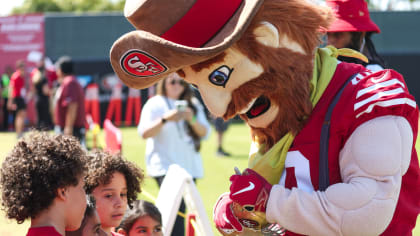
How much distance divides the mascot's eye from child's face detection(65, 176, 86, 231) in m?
0.70

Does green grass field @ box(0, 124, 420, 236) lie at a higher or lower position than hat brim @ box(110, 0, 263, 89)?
lower

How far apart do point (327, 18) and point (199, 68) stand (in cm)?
57

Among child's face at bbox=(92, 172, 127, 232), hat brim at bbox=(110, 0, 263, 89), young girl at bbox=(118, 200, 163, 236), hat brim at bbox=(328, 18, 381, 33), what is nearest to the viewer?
hat brim at bbox=(110, 0, 263, 89)

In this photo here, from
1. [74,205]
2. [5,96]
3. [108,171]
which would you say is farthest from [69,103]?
[5,96]

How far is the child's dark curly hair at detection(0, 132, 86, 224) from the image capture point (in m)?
2.25

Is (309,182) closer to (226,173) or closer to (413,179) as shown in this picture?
(413,179)

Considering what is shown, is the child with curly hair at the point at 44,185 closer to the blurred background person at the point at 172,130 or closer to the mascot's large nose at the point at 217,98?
the mascot's large nose at the point at 217,98

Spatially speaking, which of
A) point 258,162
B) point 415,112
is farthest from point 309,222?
point 415,112

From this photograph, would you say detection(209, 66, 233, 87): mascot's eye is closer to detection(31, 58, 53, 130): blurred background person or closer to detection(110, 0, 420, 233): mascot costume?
detection(110, 0, 420, 233): mascot costume

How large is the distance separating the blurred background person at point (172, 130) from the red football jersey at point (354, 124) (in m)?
3.08

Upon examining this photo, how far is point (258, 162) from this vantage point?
231cm

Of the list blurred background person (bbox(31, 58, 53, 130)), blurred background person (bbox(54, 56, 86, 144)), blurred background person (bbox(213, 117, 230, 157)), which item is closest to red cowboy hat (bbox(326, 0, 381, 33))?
blurred background person (bbox(54, 56, 86, 144))

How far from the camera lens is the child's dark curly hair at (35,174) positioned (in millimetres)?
2246

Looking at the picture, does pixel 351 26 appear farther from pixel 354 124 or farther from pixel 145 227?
pixel 145 227
